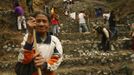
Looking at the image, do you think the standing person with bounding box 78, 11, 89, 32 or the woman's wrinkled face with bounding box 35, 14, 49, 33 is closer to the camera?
the woman's wrinkled face with bounding box 35, 14, 49, 33

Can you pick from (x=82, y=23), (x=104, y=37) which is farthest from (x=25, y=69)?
(x=82, y=23)

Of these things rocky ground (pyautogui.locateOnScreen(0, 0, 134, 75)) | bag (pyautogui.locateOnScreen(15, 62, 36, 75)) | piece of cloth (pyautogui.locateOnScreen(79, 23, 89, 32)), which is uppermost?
bag (pyautogui.locateOnScreen(15, 62, 36, 75))

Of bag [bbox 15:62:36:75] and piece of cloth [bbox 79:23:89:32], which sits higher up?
bag [bbox 15:62:36:75]

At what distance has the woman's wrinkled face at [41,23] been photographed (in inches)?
178

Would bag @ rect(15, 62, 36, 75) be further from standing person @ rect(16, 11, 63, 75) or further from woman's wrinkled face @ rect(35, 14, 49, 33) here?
woman's wrinkled face @ rect(35, 14, 49, 33)

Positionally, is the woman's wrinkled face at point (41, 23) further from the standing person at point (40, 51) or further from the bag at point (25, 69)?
the bag at point (25, 69)

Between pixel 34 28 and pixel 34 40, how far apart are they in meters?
0.14

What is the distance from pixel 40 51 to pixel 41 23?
324mm

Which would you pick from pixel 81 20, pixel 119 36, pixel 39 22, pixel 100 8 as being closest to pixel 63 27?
pixel 81 20

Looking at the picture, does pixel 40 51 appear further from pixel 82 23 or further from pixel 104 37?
pixel 82 23

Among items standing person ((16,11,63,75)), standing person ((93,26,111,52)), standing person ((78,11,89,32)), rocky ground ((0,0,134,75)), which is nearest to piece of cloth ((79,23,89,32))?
standing person ((78,11,89,32))

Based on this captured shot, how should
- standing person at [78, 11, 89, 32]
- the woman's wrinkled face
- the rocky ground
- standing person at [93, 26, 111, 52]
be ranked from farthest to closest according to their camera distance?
standing person at [78, 11, 89, 32] < standing person at [93, 26, 111, 52] < the rocky ground < the woman's wrinkled face

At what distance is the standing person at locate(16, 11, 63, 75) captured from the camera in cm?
437

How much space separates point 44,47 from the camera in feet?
14.9
